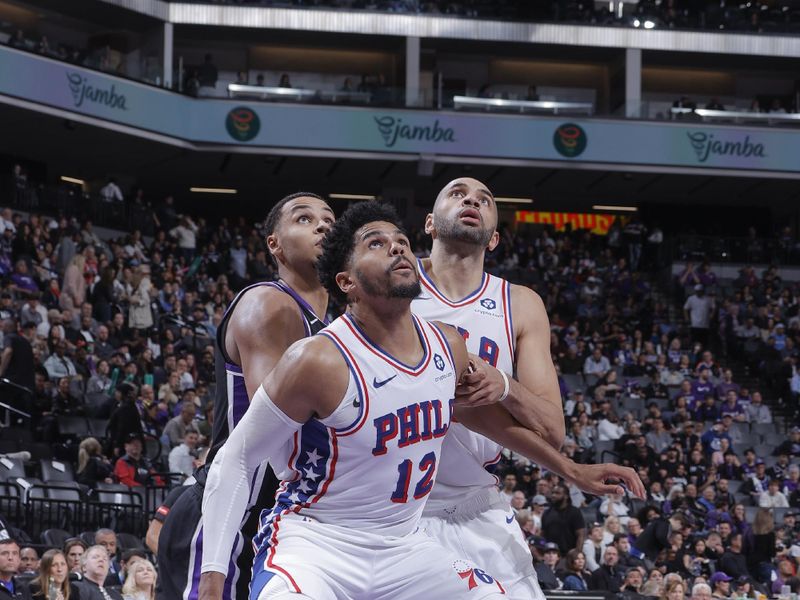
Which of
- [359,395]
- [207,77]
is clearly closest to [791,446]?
[207,77]

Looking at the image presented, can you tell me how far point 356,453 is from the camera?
16.6 feet

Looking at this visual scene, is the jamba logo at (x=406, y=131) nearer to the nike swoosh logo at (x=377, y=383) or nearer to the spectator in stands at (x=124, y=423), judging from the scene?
the spectator in stands at (x=124, y=423)

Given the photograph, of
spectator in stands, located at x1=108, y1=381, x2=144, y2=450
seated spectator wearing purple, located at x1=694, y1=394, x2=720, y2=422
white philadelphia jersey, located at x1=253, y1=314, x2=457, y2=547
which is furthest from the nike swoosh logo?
seated spectator wearing purple, located at x1=694, y1=394, x2=720, y2=422

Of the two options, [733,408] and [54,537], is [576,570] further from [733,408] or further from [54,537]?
[733,408]

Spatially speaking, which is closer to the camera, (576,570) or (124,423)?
(576,570)

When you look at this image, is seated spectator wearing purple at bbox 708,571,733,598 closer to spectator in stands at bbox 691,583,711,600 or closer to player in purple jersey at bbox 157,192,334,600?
spectator in stands at bbox 691,583,711,600

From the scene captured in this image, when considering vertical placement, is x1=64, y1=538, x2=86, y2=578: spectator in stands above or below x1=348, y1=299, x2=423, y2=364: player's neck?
below

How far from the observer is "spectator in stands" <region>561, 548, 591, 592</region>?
1484 cm

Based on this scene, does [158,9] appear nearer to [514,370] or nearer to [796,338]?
[796,338]

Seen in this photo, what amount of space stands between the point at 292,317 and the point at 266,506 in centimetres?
87

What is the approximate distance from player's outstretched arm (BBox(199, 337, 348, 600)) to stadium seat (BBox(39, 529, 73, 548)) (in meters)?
8.69

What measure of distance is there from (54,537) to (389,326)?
9123 mm

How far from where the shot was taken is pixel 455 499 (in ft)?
20.6

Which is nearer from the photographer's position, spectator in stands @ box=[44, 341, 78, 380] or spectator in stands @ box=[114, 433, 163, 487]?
spectator in stands @ box=[114, 433, 163, 487]
